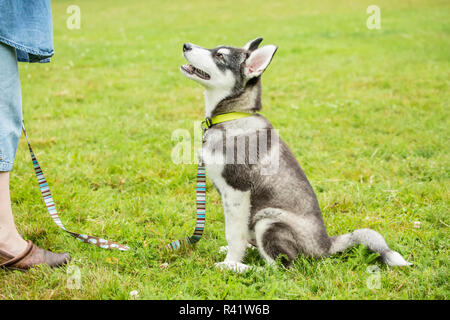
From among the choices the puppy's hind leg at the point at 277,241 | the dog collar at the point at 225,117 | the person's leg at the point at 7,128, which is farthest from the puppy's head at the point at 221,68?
the person's leg at the point at 7,128

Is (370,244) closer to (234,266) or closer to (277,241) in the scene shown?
(277,241)

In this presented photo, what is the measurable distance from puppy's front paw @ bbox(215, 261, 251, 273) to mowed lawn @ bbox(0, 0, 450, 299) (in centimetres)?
7

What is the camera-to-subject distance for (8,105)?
2.65 meters

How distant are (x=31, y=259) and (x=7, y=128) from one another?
3.25ft

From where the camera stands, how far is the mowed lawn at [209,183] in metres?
2.78

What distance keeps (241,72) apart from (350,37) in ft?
38.2

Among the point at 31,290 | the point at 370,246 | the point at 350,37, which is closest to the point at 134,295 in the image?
the point at 31,290

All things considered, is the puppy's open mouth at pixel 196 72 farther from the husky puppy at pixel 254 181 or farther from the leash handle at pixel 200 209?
the leash handle at pixel 200 209

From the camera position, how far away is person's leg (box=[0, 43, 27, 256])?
259 cm

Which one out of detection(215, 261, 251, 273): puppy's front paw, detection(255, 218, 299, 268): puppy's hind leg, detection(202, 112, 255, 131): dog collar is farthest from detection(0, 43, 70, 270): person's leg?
detection(255, 218, 299, 268): puppy's hind leg

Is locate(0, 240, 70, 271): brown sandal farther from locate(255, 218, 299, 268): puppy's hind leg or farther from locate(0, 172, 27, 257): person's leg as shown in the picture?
locate(255, 218, 299, 268): puppy's hind leg

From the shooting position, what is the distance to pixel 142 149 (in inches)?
209

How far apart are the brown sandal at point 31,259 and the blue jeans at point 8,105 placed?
2.16ft

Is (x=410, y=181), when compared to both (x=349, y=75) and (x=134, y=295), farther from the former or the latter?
(x=349, y=75)
